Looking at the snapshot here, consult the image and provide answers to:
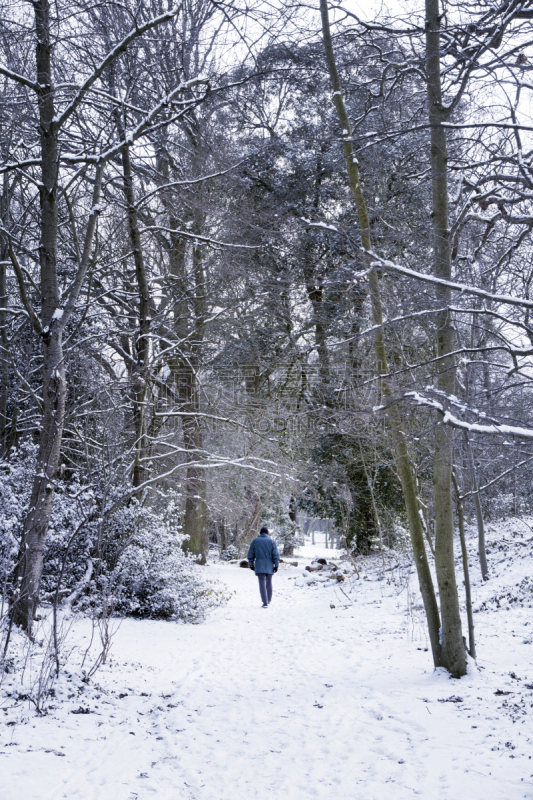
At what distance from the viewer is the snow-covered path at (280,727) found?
3.35m

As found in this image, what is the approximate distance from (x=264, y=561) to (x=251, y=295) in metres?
5.65

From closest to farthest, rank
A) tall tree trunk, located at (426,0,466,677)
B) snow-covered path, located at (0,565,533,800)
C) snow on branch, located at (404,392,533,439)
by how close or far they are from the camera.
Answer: snow on branch, located at (404,392,533,439)
snow-covered path, located at (0,565,533,800)
tall tree trunk, located at (426,0,466,677)

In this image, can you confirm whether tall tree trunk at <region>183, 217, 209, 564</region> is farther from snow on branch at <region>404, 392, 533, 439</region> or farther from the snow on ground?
snow on branch at <region>404, 392, 533, 439</region>

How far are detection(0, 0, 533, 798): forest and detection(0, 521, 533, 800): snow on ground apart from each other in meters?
0.44

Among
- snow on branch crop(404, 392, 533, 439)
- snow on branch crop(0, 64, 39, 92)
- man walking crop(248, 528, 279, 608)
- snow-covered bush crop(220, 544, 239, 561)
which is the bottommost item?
snow-covered bush crop(220, 544, 239, 561)

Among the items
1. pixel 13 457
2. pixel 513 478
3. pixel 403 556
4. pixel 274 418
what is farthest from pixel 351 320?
pixel 403 556

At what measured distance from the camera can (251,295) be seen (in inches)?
510

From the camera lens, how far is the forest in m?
4.54

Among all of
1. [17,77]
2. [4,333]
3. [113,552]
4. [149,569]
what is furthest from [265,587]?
[17,77]

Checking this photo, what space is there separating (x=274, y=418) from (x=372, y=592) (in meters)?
4.03

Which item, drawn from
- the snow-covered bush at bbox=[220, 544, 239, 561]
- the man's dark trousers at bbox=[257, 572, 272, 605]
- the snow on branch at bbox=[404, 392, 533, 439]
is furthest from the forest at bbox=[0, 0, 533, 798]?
the snow-covered bush at bbox=[220, 544, 239, 561]

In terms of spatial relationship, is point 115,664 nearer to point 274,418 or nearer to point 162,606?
point 162,606

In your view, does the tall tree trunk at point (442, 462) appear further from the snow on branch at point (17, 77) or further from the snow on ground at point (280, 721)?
the snow on branch at point (17, 77)

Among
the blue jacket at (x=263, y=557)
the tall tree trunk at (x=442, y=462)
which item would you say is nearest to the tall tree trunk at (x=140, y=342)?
the blue jacket at (x=263, y=557)
